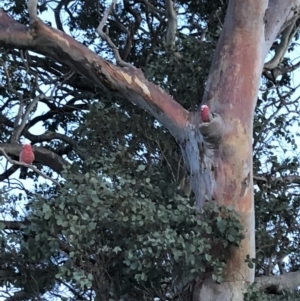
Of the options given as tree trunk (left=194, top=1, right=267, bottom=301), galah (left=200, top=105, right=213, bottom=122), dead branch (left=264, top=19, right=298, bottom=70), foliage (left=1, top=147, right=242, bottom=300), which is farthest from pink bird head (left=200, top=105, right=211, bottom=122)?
dead branch (left=264, top=19, right=298, bottom=70)

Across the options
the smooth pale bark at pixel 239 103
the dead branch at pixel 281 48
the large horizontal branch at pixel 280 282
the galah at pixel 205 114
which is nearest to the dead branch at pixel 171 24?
the smooth pale bark at pixel 239 103

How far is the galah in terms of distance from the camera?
16.9 ft

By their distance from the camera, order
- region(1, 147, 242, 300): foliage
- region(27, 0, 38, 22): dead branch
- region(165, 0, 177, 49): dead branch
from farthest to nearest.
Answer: region(165, 0, 177, 49): dead branch < region(27, 0, 38, 22): dead branch < region(1, 147, 242, 300): foliage

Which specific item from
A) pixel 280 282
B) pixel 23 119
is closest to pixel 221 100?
pixel 280 282

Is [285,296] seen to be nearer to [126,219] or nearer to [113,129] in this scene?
[126,219]

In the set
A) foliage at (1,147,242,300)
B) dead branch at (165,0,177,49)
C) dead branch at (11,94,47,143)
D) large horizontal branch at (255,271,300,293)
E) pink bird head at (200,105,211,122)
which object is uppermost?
dead branch at (165,0,177,49)

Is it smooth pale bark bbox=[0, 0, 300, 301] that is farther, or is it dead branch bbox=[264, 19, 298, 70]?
dead branch bbox=[264, 19, 298, 70]

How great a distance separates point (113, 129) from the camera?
6.26 meters

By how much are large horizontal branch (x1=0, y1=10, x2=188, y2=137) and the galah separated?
354 mm

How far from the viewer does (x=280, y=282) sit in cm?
584

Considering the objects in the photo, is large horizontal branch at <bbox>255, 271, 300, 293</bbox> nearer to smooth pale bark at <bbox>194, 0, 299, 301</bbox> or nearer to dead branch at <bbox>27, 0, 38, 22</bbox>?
smooth pale bark at <bbox>194, 0, 299, 301</bbox>

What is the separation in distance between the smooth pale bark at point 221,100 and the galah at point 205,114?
5cm

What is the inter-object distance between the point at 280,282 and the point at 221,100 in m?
1.62

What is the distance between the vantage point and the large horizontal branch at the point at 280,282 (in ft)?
18.9
